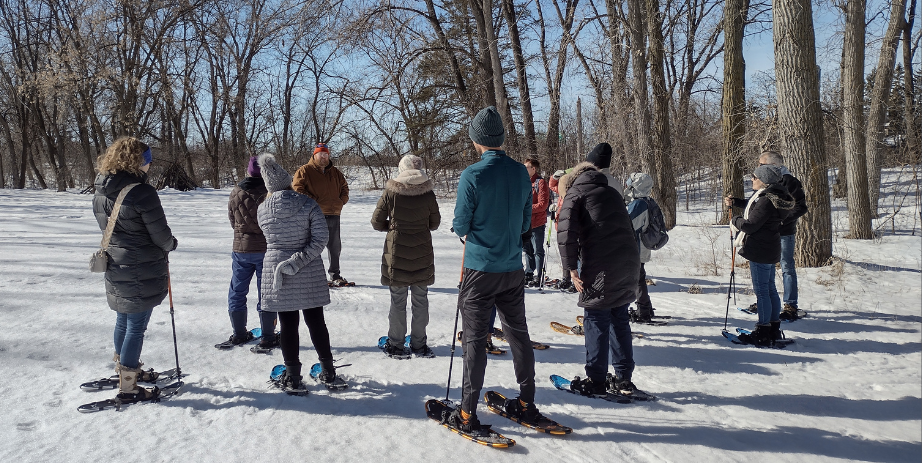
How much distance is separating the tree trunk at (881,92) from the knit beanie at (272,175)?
→ 13.0m

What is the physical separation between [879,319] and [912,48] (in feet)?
50.7

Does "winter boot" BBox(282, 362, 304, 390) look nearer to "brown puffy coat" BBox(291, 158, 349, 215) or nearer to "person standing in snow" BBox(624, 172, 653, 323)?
"brown puffy coat" BBox(291, 158, 349, 215)

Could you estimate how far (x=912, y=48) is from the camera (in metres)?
16.5

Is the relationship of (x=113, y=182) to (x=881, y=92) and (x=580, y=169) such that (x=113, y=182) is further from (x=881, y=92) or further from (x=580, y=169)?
(x=881, y=92)

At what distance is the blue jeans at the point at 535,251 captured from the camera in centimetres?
750

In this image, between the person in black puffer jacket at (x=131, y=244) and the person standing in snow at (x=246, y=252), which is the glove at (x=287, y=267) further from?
the person standing in snow at (x=246, y=252)

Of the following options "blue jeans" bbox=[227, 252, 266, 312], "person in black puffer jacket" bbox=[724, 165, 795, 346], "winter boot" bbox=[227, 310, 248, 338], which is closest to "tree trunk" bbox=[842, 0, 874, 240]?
"person in black puffer jacket" bbox=[724, 165, 795, 346]

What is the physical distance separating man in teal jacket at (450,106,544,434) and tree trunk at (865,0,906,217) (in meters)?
12.1

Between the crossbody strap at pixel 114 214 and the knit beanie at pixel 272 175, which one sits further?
the knit beanie at pixel 272 175

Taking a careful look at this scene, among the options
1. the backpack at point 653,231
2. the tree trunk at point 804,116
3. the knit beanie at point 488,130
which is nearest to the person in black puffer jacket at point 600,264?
the knit beanie at point 488,130

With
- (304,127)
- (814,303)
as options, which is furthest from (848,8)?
(304,127)

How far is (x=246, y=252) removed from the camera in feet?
16.5

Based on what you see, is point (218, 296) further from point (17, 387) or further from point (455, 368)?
point (455, 368)

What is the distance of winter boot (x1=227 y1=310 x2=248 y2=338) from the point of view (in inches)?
201
